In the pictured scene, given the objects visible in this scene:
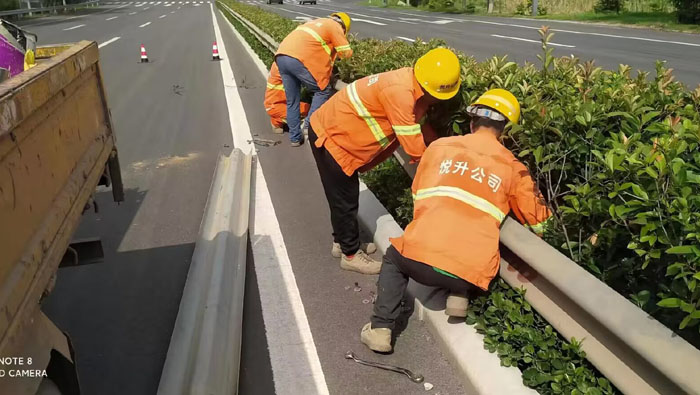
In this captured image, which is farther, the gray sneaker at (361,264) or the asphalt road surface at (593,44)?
the asphalt road surface at (593,44)

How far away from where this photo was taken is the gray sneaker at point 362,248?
418 cm

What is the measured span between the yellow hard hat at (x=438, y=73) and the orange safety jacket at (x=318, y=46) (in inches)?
145

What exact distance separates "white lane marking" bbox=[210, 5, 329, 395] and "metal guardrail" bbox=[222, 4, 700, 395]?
117cm

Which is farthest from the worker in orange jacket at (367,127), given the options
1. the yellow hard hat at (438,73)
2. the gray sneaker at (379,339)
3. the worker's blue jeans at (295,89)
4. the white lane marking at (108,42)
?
the white lane marking at (108,42)

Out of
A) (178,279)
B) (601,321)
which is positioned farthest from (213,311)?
(601,321)

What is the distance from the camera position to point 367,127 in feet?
12.5

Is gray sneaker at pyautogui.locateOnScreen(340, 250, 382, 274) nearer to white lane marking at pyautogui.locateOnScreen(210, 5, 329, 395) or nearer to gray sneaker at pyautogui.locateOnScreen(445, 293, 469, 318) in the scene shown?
white lane marking at pyautogui.locateOnScreen(210, 5, 329, 395)

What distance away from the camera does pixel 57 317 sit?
135 inches

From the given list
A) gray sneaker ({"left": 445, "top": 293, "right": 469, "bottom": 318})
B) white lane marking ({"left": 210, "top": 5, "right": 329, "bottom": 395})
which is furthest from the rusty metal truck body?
gray sneaker ({"left": 445, "top": 293, "right": 469, "bottom": 318})

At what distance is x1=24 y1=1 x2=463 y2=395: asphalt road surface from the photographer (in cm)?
296

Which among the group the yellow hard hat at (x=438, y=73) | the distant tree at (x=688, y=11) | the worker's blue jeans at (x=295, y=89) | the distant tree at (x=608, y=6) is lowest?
the worker's blue jeans at (x=295, y=89)

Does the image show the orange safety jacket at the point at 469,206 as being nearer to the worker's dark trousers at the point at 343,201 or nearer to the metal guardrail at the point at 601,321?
the metal guardrail at the point at 601,321

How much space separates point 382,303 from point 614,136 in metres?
1.46

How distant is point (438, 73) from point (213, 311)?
1960 millimetres
